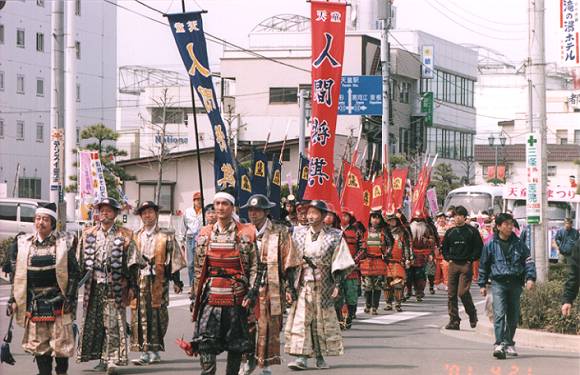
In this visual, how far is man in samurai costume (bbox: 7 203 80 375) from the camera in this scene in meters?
10.2

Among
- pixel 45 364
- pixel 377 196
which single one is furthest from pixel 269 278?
pixel 377 196

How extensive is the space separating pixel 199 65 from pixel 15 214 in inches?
778

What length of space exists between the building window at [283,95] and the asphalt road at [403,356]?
138ft

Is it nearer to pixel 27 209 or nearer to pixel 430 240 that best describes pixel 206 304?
pixel 430 240

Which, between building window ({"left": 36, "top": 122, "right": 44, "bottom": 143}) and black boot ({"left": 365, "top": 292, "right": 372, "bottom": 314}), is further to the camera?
building window ({"left": 36, "top": 122, "right": 44, "bottom": 143})

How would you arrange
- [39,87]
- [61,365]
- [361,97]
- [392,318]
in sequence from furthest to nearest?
[39,87], [361,97], [392,318], [61,365]

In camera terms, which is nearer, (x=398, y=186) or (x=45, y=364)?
(x=45, y=364)

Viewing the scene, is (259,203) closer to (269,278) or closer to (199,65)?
(269,278)

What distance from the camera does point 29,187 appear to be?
65188 mm

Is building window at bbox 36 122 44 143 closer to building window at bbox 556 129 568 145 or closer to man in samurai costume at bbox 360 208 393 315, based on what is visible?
building window at bbox 556 129 568 145

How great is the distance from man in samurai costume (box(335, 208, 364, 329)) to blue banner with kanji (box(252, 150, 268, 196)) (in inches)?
52.3

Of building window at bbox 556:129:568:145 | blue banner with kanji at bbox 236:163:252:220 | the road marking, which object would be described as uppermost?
building window at bbox 556:129:568:145

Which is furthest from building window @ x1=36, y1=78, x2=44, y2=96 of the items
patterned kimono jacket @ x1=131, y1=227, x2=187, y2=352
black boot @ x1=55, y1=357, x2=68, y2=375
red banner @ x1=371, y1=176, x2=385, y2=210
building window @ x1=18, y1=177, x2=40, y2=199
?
black boot @ x1=55, y1=357, x2=68, y2=375

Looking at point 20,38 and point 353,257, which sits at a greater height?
point 20,38
